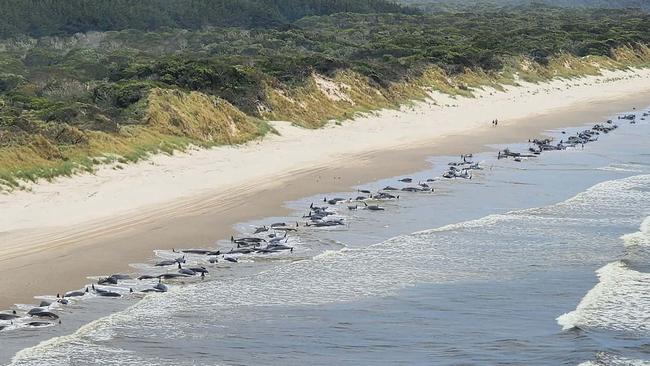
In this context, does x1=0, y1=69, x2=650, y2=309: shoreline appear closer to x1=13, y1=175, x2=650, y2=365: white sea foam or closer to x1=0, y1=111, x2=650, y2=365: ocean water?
x1=0, y1=111, x2=650, y2=365: ocean water

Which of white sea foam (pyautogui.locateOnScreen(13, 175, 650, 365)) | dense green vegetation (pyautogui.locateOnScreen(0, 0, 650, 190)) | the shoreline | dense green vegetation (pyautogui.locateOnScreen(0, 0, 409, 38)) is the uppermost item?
dense green vegetation (pyautogui.locateOnScreen(0, 0, 409, 38))

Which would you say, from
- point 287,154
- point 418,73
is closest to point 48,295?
point 287,154

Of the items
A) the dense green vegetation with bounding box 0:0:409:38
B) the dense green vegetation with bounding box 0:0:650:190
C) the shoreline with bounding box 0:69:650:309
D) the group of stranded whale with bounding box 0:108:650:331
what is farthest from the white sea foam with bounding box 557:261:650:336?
the dense green vegetation with bounding box 0:0:409:38

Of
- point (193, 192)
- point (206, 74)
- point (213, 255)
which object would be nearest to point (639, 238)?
point (213, 255)

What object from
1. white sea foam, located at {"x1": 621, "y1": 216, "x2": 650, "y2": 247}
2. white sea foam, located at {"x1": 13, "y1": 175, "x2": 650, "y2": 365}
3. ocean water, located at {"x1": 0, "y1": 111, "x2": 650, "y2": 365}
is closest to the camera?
ocean water, located at {"x1": 0, "y1": 111, "x2": 650, "y2": 365}

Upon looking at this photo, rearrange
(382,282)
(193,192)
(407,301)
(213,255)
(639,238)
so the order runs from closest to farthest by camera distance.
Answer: (407,301), (382,282), (213,255), (639,238), (193,192)

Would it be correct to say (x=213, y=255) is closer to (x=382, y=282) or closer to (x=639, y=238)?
(x=382, y=282)

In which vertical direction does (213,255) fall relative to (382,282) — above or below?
above
